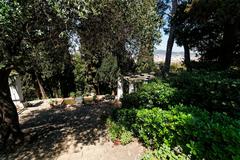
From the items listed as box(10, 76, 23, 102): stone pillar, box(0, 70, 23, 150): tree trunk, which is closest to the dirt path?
box(0, 70, 23, 150): tree trunk

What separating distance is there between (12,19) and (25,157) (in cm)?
411

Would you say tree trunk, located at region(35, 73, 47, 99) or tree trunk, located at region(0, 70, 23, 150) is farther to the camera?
tree trunk, located at region(35, 73, 47, 99)

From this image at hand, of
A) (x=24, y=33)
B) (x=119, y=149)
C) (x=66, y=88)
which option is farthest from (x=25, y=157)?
(x=66, y=88)

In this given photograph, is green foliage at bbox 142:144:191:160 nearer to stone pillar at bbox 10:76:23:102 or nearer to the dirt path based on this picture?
the dirt path

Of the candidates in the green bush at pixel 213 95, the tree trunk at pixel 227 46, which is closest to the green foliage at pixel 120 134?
the green bush at pixel 213 95

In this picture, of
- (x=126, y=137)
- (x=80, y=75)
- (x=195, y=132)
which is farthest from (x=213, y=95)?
(x=80, y=75)

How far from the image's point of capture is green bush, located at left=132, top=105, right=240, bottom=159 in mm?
3698

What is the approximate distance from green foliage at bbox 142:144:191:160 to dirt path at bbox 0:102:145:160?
0.76m

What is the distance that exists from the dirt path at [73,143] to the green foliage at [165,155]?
76 centimetres

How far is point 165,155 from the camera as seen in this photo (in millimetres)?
5617

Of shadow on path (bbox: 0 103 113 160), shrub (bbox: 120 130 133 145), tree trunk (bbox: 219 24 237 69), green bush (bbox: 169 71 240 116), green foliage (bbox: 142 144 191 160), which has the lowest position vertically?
shadow on path (bbox: 0 103 113 160)

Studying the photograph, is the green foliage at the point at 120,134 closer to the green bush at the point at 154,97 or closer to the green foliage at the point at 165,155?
the green bush at the point at 154,97

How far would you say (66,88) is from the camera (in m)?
27.9

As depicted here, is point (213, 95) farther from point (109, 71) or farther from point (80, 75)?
point (80, 75)
